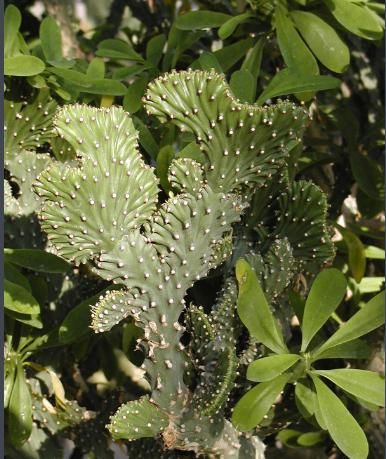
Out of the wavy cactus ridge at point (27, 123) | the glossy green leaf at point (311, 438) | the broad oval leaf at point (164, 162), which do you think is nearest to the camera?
the broad oval leaf at point (164, 162)

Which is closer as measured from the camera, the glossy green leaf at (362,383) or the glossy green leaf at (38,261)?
the glossy green leaf at (362,383)

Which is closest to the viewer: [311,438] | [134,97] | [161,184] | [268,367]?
[268,367]

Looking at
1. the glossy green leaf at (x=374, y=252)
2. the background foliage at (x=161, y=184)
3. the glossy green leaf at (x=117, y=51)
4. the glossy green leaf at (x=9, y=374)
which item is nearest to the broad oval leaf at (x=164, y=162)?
the background foliage at (x=161, y=184)

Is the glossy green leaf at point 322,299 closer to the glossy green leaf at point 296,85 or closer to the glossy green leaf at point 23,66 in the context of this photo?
the glossy green leaf at point 296,85

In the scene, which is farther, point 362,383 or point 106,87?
point 106,87

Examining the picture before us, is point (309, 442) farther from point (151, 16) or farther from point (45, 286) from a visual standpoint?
point (151, 16)

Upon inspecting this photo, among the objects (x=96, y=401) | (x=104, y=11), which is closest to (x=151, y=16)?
(x=104, y=11)

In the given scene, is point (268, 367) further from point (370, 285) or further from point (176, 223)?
point (370, 285)

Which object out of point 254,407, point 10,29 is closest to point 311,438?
point 254,407
